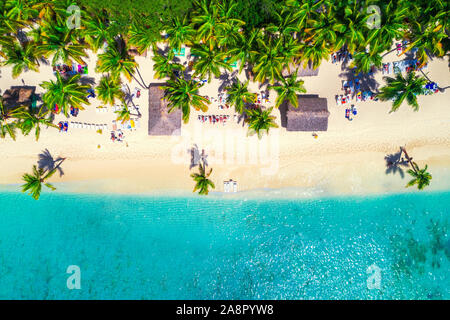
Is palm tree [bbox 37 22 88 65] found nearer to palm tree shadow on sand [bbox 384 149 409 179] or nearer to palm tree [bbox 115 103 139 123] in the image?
palm tree [bbox 115 103 139 123]

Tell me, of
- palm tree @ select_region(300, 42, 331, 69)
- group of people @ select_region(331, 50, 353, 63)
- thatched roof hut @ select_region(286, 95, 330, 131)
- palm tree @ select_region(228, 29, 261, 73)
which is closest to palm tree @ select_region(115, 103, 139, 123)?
palm tree @ select_region(228, 29, 261, 73)

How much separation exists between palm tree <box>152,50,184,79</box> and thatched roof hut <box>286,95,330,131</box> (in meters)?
5.61

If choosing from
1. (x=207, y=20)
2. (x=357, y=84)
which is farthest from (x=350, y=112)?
(x=207, y=20)

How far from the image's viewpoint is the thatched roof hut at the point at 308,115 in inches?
445

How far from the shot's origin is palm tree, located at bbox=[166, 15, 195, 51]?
32.8 ft

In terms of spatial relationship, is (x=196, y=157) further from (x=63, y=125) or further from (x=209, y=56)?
(x=63, y=125)

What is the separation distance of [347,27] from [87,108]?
41.1ft

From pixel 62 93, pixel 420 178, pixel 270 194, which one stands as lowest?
pixel 270 194

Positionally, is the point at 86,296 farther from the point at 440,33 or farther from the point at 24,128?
the point at 440,33

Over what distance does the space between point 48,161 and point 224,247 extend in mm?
10145

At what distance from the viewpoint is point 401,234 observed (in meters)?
12.8

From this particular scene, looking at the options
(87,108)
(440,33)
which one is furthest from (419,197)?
(87,108)

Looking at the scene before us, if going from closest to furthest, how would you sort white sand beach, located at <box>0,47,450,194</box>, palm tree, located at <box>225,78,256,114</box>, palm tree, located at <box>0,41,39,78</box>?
palm tree, located at <box>0,41,39,78</box> < palm tree, located at <box>225,78,256,114</box> < white sand beach, located at <box>0,47,450,194</box>

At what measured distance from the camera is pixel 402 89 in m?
11.3
